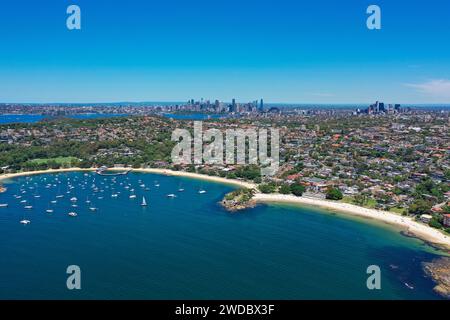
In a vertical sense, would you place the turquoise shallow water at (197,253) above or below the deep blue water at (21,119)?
below

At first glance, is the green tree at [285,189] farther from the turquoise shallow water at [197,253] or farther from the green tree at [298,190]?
the turquoise shallow water at [197,253]

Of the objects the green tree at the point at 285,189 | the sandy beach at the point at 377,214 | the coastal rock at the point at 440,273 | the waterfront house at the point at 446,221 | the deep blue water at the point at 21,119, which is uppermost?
the deep blue water at the point at 21,119

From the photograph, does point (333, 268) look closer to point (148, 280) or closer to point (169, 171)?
point (148, 280)

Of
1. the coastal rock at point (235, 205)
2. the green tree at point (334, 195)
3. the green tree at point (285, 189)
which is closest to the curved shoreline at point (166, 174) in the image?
the green tree at point (285, 189)

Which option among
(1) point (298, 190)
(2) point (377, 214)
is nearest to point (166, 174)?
(1) point (298, 190)
